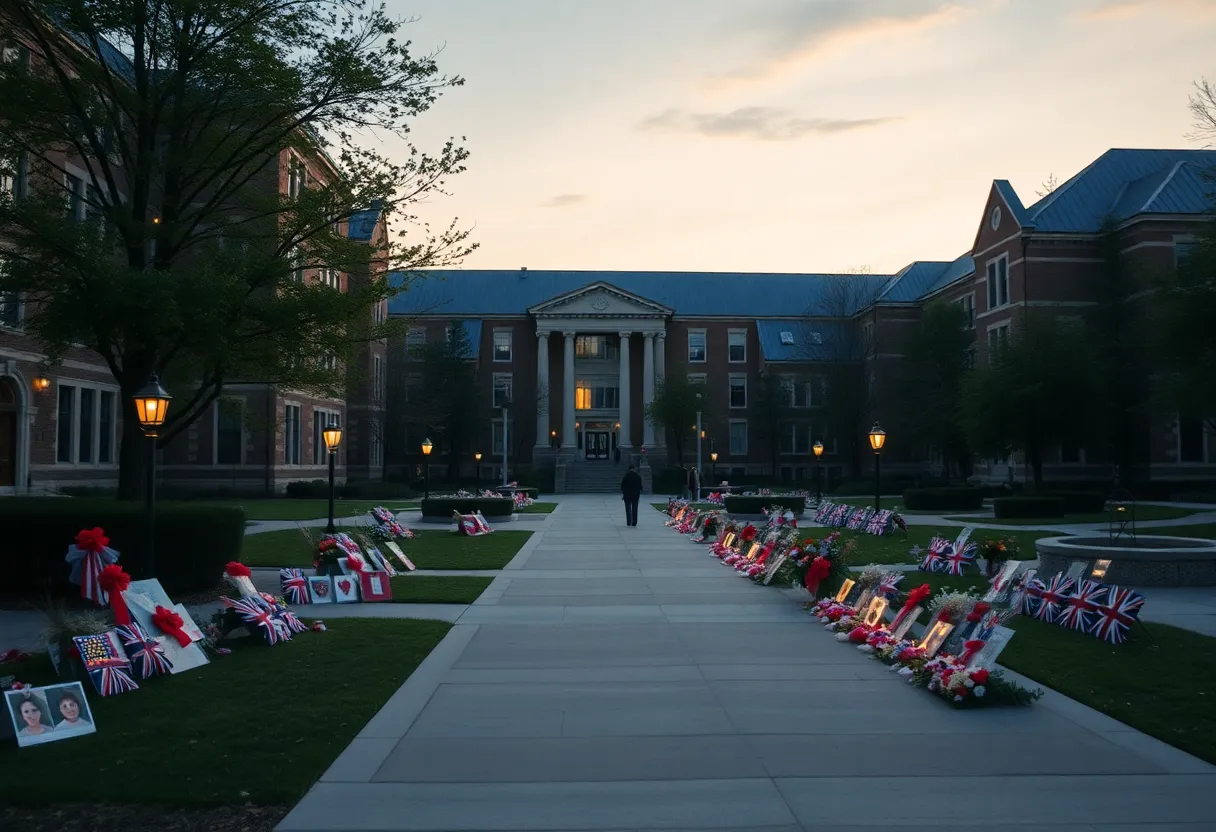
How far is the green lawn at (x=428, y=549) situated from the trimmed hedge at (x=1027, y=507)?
17.0m

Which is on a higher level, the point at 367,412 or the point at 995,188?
the point at 995,188

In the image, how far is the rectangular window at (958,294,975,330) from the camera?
58.9m

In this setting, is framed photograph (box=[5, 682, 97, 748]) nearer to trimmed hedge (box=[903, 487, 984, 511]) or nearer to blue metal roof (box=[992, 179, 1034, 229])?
trimmed hedge (box=[903, 487, 984, 511])

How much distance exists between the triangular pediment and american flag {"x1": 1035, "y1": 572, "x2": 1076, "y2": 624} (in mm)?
63341

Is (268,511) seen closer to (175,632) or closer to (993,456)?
(175,632)

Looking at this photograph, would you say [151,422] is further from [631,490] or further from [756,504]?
[756,504]

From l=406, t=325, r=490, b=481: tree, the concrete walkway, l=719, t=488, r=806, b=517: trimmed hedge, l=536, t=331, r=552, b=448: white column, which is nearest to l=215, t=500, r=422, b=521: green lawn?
l=719, t=488, r=806, b=517: trimmed hedge

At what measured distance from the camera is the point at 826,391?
66375mm

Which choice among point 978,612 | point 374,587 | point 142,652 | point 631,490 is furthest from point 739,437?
point 142,652

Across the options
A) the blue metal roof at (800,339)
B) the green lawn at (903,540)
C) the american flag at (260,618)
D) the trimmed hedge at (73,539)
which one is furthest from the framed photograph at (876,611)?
the blue metal roof at (800,339)

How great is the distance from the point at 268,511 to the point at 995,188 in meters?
39.3

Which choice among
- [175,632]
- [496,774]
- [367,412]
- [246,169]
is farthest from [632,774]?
[367,412]

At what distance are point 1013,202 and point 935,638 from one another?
4579 cm

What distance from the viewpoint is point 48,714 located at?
24.6 ft
